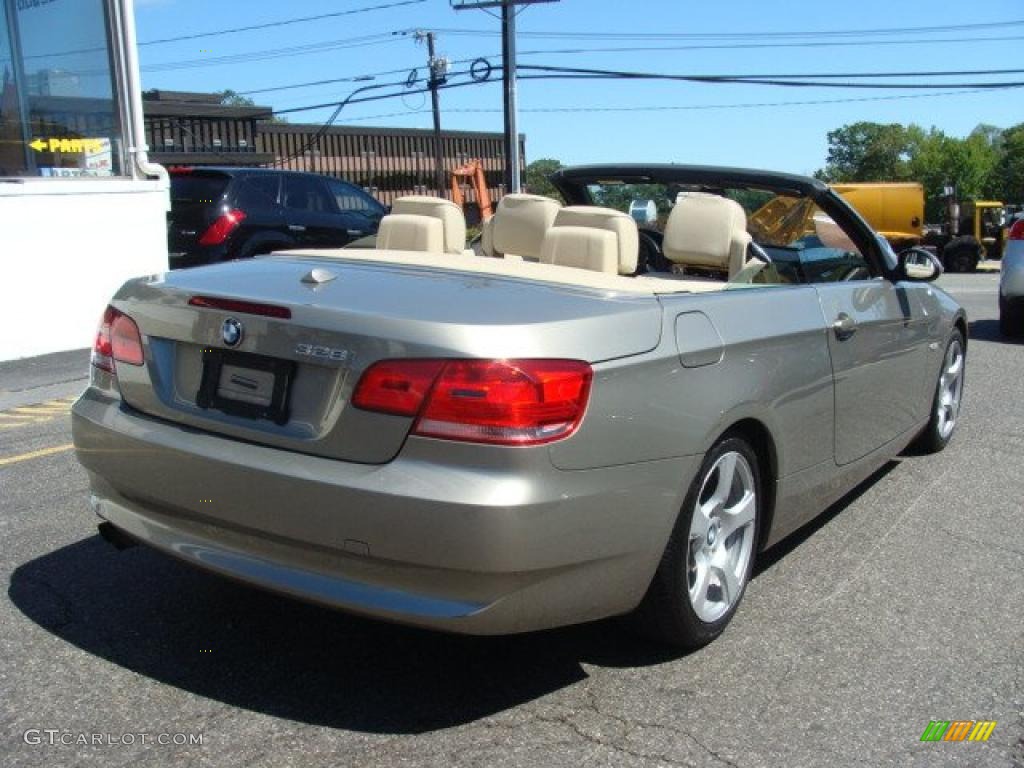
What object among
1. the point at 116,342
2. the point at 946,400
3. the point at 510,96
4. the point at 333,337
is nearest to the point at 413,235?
the point at 116,342

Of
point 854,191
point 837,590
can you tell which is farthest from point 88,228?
point 854,191

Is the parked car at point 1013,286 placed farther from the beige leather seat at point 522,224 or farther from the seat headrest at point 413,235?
the seat headrest at point 413,235

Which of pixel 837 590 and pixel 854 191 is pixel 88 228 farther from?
pixel 854 191

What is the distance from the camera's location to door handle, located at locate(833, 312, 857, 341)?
4246 mm

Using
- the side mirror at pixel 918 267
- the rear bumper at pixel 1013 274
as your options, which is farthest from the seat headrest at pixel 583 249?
the rear bumper at pixel 1013 274

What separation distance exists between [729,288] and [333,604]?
1816 millimetres

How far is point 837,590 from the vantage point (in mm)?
4109

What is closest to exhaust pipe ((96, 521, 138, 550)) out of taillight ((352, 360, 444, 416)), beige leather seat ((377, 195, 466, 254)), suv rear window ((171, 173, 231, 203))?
taillight ((352, 360, 444, 416))

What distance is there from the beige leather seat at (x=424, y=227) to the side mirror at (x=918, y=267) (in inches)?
81.0

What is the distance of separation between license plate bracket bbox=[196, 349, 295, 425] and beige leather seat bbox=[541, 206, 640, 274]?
1445 millimetres

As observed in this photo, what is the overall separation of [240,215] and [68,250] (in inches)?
83.6

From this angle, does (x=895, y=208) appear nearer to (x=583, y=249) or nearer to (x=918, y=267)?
(x=918, y=267)

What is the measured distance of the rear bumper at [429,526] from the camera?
280cm

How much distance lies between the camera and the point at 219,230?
1145 cm
